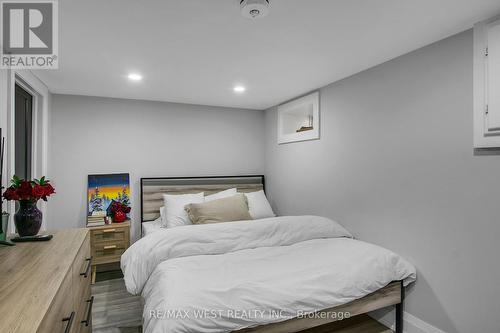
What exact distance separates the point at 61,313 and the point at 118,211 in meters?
2.67

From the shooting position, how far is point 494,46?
1848 millimetres

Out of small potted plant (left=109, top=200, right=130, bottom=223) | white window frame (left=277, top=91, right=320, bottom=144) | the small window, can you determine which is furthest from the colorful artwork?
white window frame (left=277, top=91, right=320, bottom=144)

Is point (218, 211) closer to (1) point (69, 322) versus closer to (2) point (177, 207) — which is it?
(2) point (177, 207)

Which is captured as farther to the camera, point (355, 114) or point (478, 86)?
point (355, 114)

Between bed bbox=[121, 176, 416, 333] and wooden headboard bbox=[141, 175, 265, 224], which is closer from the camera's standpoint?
bed bbox=[121, 176, 416, 333]

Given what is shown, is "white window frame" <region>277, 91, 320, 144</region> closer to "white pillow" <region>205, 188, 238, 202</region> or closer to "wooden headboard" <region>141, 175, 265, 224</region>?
"wooden headboard" <region>141, 175, 265, 224</region>

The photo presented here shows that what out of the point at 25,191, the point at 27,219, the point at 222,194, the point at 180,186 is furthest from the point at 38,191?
the point at 222,194

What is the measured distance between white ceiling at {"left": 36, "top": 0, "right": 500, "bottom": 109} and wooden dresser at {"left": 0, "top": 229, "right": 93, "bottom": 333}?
1.41 metres

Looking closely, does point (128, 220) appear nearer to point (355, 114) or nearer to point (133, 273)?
point (133, 273)

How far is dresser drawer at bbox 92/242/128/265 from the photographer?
134 inches

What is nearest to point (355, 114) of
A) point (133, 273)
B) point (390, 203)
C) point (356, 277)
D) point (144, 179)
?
point (390, 203)

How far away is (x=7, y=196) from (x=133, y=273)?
1.08 meters

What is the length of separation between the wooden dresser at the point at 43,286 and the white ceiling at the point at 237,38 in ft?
4.61

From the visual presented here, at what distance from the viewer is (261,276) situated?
2.04 meters
